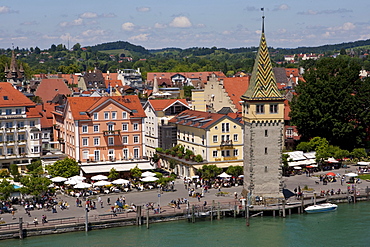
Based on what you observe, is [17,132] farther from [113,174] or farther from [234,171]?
[234,171]

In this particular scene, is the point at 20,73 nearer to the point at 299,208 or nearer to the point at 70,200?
the point at 70,200

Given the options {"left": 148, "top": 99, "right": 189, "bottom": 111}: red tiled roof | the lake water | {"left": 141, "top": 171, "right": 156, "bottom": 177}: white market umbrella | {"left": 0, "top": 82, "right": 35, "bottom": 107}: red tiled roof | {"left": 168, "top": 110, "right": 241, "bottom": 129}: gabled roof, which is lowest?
the lake water

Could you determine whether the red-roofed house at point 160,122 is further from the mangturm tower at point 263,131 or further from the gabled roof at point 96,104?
the mangturm tower at point 263,131

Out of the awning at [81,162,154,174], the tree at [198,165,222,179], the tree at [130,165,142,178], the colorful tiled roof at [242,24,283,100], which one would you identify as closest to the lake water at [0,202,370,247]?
the colorful tiled roof at [242,24,283,100]

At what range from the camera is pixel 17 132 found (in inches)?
3413

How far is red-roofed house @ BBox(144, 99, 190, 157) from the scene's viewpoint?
90875 mm

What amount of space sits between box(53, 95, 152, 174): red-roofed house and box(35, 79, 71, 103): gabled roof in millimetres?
60811

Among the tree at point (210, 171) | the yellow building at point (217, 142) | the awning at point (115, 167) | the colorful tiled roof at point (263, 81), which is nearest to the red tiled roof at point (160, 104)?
the yellow building at point (217, 142)

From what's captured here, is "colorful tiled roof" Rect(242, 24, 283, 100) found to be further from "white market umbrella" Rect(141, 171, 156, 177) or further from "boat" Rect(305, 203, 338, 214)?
"white market umbrella" Rect(141, 171, 156, 177)

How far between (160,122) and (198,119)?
8.95m

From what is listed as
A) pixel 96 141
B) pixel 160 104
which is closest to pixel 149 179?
pixel 96 141

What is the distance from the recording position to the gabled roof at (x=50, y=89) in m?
147

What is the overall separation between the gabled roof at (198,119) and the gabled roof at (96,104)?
5.77 metres

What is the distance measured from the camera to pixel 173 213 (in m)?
64.5
